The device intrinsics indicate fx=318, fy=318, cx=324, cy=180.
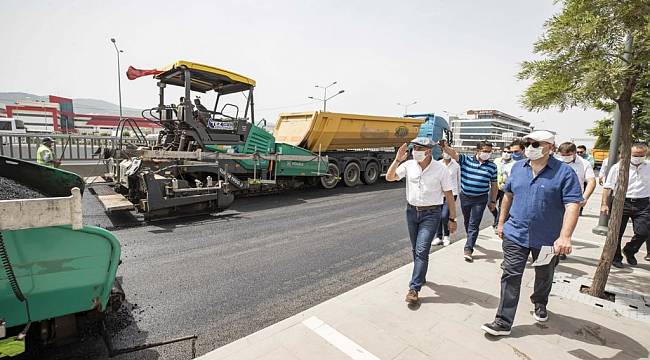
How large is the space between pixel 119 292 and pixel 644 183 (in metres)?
6.01

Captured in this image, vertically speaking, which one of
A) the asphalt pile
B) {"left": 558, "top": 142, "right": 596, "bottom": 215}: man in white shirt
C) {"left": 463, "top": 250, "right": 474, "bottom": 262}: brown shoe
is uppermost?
{"left": 558, "top": 142, "right": 596, "bottom": 215}: man in white shirt

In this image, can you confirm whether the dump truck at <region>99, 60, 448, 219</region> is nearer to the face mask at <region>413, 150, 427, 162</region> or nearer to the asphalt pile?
the asphalt pile

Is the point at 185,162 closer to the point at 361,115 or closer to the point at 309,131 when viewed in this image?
the point at 309,131

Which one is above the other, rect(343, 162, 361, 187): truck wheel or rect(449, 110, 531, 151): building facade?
rect(449, 110, 531, 151): building facade

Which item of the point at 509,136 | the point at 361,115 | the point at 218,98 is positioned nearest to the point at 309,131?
the point at 361,115

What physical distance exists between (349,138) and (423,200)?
749 cm

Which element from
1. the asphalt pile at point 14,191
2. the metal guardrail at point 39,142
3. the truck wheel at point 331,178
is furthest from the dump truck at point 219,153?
the asphalt pile at point 14,191

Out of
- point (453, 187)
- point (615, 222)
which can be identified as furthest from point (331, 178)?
point (615, 222)

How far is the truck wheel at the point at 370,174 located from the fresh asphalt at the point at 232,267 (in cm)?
405

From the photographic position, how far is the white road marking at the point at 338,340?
234 centimetres

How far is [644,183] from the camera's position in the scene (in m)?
4.07

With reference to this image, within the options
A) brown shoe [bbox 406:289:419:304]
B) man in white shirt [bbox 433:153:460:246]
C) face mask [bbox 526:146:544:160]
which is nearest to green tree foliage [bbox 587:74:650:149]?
face mask [bbox 526:146:544:160]

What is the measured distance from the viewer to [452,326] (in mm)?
2736

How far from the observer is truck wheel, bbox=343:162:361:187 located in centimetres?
1069
